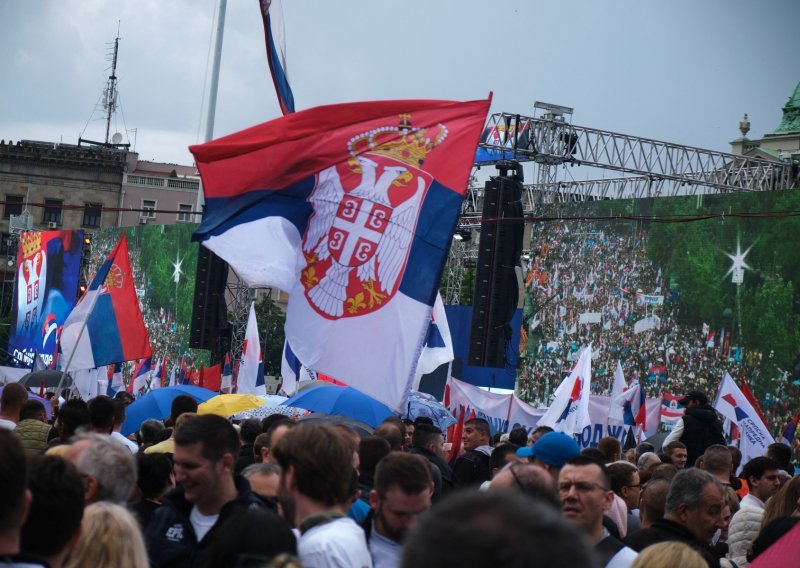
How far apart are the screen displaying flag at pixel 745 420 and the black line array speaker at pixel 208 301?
14000 mm

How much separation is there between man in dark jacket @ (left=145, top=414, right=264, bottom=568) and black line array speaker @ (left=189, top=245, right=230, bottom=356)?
21556 millimetres

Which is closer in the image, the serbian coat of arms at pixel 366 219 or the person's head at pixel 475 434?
the serbian coat of arms at pixel 366 219

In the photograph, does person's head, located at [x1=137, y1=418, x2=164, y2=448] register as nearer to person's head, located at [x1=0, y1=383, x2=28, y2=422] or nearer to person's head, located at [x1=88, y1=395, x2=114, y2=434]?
person's head, located at [x1=0, y1=383, x2=28, y2=422]

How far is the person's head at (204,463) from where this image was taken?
188 inches

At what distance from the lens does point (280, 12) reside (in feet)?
41.1

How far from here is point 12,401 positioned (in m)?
8.98

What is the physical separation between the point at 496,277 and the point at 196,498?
17153 mm

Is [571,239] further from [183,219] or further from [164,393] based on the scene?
[183,219]

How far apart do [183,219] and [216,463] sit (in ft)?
241

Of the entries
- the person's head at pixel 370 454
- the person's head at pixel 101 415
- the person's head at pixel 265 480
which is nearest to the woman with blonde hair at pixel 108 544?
the person's head at pixel 265 480

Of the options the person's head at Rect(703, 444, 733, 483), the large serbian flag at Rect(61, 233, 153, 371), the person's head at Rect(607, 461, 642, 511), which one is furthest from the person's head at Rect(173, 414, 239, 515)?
the large serbian flag at Rect(61, 233, 153, 371)

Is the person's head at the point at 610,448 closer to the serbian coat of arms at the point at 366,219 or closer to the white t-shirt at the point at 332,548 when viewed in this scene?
the serbian coat of arms at the point at 366,219

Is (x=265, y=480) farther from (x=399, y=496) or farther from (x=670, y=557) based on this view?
(x=670, y=557)

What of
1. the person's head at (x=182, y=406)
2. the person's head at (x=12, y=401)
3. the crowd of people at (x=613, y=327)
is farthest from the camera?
the crowd of people at (x=613, y=327)
